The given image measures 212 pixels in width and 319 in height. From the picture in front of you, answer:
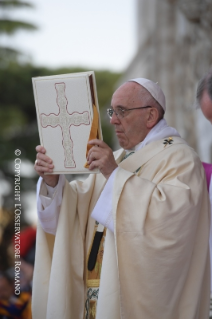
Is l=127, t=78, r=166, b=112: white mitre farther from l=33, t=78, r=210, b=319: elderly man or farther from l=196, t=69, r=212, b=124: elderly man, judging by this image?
l=196, t=69, r=212, b=124: elderly man

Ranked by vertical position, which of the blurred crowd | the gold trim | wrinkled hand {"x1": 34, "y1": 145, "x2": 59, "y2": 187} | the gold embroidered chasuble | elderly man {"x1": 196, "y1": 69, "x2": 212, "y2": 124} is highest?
elderly man {"x1": 196, "y1": 69, "x2": 212, "y2": 124}

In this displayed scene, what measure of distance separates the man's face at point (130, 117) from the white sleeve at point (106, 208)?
403 millimetres

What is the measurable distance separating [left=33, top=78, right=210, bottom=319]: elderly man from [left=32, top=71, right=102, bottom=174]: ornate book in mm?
109

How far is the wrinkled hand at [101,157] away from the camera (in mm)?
3623

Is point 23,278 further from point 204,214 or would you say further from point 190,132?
point 190,132

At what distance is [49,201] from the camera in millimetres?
4055

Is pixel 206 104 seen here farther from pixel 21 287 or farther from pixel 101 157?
pixel 21 287

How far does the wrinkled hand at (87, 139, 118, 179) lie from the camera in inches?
143

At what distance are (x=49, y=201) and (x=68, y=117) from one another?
1.97 ft

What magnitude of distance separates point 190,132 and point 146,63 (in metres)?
5.53

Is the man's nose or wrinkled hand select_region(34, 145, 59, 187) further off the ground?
the man's nose

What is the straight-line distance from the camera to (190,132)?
1170 cm

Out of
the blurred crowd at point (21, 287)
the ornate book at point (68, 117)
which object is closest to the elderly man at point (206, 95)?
the ornate book at point (68, 117)

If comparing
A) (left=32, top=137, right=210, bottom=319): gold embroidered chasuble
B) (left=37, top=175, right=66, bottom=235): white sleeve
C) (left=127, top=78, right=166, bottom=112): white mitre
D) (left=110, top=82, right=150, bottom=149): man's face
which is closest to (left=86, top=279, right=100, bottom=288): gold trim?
(left=32, top=137, right=210, bottom=319): gold embroidered chasuble
